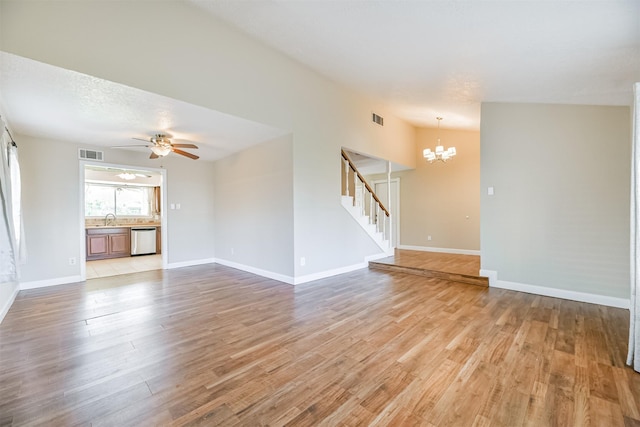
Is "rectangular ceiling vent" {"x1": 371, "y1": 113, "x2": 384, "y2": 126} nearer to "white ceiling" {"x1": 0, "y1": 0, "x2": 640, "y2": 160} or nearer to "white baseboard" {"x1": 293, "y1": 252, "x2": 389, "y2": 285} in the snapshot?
"white ceiling" {"x1": 0, "y1": 0, "x2": 640, "y2": 160}

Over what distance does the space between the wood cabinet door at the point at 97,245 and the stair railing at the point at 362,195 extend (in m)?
6.58

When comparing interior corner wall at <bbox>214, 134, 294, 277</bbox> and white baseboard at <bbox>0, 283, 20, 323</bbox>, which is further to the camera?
interior corner wall at <bbox>214, 134, 294, 277</bbox>

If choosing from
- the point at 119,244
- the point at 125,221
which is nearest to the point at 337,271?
the point at 119,244

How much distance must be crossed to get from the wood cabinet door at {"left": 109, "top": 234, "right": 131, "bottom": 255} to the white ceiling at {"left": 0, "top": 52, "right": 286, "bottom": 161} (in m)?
3.53

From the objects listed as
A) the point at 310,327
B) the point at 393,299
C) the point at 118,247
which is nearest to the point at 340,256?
the point at 393,299

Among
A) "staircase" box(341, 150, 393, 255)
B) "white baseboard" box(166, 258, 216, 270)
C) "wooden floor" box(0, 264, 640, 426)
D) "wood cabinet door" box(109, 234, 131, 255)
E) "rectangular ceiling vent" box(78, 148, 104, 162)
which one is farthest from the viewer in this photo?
"wood cabinet door" box(109, 234, 131, 255)

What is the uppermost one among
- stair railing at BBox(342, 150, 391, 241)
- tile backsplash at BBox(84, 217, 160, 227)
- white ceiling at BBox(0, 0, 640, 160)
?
white ceiling at BBox(0, 0, 640, 160)

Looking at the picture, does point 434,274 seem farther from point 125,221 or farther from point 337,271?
point 125,221

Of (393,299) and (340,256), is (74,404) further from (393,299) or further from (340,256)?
(340,256)

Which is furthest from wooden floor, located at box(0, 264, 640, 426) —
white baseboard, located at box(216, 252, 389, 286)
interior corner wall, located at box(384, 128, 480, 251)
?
interior corner wall, located at box(384, 128, 480, 251)

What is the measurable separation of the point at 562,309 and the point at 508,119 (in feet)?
9.44

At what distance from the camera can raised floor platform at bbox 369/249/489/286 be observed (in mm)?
4618

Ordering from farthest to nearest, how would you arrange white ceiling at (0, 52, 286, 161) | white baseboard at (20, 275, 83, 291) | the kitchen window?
the kitchen window < white baseboard at (20, 275, 83, 291) < white ceiling at (0, 52, 286, 161)

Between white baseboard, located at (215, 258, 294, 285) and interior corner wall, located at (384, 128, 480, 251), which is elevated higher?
interior corner wall, located at (384, 128, 480, 251)
